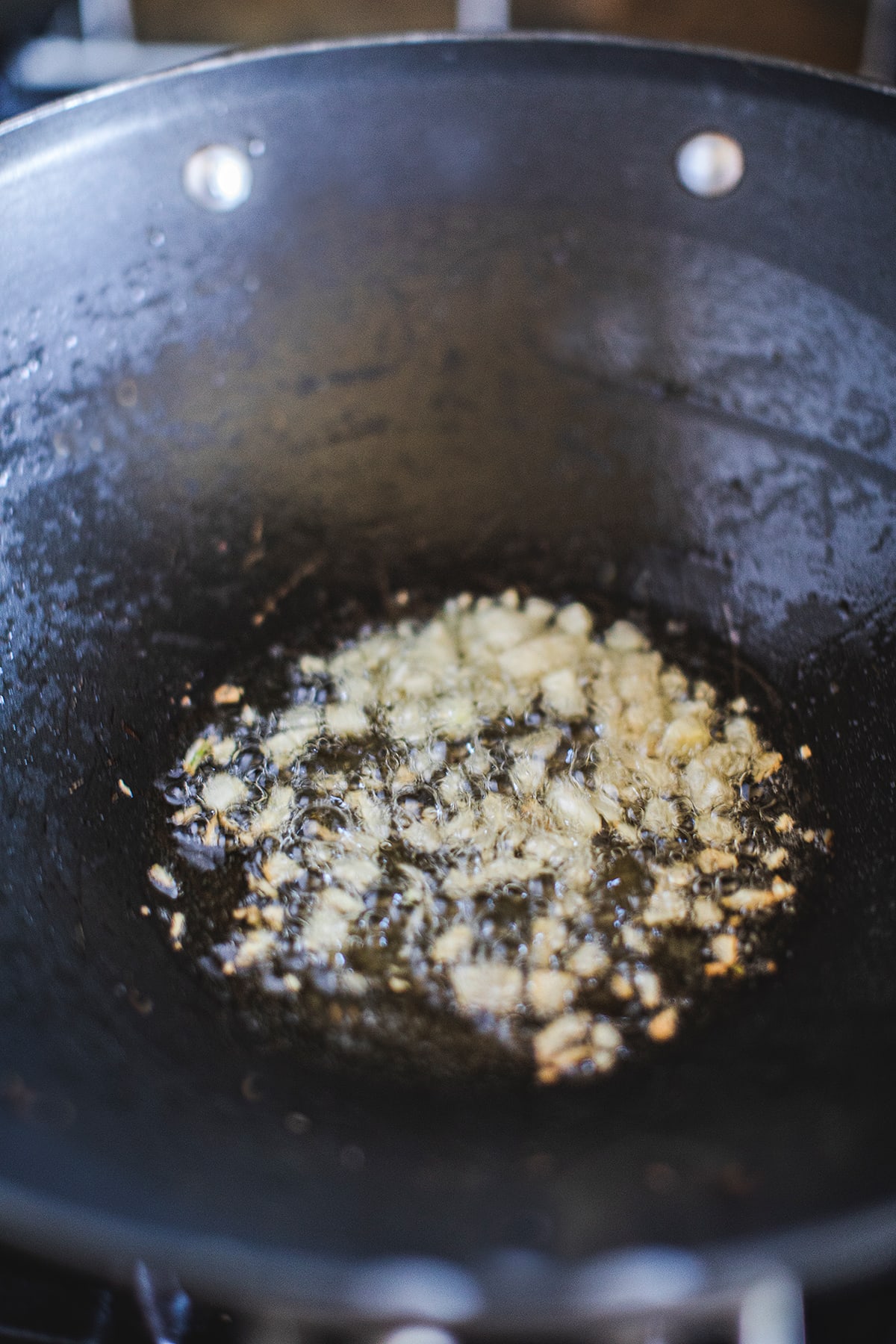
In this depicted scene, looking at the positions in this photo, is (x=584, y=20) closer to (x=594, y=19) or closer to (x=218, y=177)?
(x=594, y=19)

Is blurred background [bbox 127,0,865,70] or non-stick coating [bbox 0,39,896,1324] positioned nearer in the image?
non-stick coating [bbox 0,39,896,1324]

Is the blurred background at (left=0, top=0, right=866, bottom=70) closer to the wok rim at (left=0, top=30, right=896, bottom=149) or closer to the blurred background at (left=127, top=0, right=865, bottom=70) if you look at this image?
the blurred background at (left=127, top=0, right=865, bottom=70)

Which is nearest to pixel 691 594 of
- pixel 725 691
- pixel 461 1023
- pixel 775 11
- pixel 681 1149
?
pixel 725 691

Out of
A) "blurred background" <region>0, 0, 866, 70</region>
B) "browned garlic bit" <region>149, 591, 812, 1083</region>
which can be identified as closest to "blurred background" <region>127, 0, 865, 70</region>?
"blurred background" <region>0, 0, 866, 70</region>

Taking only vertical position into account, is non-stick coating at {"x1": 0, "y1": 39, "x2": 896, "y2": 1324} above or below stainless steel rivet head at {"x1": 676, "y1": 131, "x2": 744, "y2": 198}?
below

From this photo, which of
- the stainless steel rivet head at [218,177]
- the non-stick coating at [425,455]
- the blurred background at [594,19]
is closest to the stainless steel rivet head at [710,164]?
the non-stick coating at [425,455]

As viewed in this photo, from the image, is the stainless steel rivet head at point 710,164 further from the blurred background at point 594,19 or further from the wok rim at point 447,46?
the blurred background at point 594,19

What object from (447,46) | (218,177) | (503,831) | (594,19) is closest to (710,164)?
(447,46)
